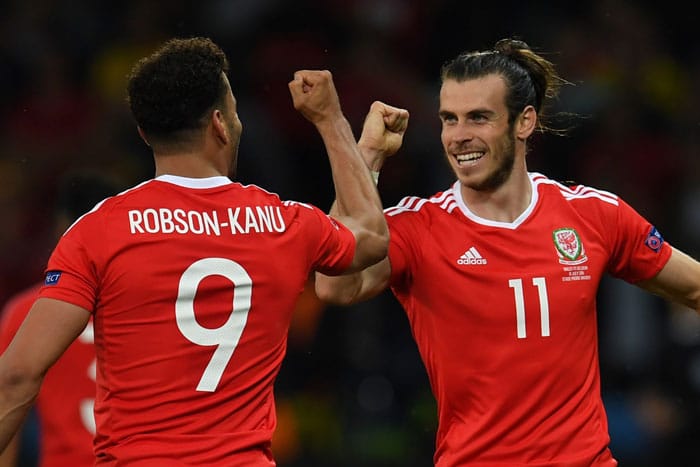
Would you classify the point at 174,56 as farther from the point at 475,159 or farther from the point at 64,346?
the point at 475,159

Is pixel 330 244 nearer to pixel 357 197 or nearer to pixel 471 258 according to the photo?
pixel 357 197

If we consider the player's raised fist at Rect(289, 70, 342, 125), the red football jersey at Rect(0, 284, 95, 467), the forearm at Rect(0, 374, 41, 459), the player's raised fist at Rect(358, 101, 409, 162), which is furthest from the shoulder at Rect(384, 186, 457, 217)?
the forearm at Rect(0, 374, 41, 459)

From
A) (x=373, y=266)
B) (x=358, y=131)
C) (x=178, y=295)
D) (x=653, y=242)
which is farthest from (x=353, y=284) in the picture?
(x=358, y=131)

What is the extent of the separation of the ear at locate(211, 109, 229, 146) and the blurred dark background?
4114 millimetres

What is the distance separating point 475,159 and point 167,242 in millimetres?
1535

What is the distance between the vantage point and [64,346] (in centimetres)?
351

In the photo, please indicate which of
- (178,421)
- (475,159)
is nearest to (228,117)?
(178,421)

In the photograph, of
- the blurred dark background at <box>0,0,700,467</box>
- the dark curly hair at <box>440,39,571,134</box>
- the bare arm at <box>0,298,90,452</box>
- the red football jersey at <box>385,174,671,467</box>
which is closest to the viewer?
the bare arm at <box>0,298,90,452</box>

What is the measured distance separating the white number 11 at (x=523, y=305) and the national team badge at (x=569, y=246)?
14 cm

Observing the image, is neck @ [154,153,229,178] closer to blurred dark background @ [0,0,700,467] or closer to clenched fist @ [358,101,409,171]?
clenched fist @ [358,101,409,171]

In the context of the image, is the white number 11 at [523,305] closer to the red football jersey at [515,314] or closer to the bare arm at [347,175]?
the red football jersey at [515,314]

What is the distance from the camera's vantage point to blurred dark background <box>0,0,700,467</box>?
7.91 m

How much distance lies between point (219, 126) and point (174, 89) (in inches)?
7.2

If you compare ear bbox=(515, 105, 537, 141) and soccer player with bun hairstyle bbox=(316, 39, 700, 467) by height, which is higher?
ear bbox=(515, 105, 537, 141)
